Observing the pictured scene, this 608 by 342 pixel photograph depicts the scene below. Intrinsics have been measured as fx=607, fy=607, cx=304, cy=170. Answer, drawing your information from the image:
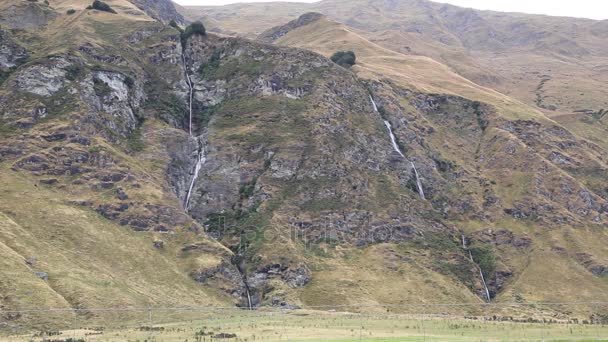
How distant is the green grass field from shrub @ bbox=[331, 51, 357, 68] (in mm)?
117030

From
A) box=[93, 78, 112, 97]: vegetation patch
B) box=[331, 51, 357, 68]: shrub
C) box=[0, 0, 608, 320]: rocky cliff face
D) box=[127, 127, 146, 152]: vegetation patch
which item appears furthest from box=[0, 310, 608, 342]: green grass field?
box=[331, 51, 357, 68]: shrub

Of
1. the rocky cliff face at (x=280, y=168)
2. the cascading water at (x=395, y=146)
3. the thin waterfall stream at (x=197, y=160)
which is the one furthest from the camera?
the cascading water at (x=395, y=146)

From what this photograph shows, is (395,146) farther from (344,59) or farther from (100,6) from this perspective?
(100,6)

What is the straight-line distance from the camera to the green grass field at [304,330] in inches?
2306

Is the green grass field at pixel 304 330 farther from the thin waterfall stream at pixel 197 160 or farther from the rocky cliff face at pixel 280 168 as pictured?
the thin waterfall stream at pixel 197 160

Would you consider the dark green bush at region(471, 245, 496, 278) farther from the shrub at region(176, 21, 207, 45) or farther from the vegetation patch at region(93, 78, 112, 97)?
the shrub at region(176, 21, 207, 45)

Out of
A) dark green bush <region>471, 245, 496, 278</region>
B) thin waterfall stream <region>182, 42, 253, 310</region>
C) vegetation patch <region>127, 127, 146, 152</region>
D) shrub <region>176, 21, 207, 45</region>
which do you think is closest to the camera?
thin waterfall stream <region>182, 42, 253, 310</region>

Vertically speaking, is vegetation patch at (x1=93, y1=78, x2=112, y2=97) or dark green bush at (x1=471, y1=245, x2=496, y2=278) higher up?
vegetation patch at (x1=93, y1=78, x2=112, y2=97)

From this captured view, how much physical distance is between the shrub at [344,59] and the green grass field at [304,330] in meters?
117

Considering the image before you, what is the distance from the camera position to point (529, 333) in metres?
62.0

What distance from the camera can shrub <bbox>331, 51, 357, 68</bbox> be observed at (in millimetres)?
187900

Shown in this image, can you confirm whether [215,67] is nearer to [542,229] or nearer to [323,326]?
[542,229]

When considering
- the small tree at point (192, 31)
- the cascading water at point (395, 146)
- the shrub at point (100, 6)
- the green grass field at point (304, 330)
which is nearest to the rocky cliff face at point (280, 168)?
the cascading water at point (395, 146)

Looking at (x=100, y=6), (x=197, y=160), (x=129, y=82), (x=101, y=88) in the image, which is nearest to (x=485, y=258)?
(x=197, y=160)
